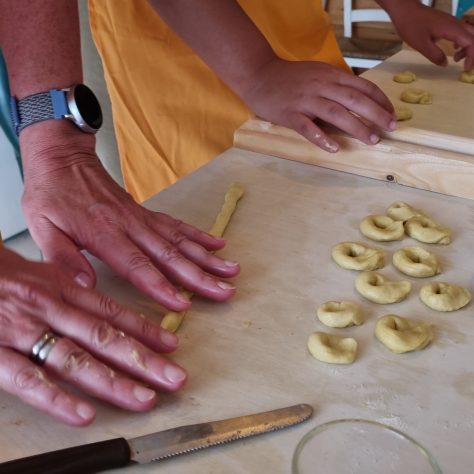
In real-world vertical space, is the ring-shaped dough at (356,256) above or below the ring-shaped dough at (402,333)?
below

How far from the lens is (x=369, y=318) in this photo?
74cm

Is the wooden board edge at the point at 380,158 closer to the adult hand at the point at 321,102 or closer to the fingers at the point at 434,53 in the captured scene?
the adult hand at the point at 321,102

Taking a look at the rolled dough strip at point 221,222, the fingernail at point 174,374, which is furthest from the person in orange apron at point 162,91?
the fingernail at point 174,374

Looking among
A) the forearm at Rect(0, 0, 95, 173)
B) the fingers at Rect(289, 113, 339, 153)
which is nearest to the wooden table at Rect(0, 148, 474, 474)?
the fingers at Rect(289, 113, 339, 153)

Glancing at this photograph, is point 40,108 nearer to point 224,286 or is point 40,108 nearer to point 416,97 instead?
point 224,286

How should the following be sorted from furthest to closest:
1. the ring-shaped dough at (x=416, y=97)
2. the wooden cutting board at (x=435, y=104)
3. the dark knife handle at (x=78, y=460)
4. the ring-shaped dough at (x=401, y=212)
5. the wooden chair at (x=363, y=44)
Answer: the wooden chair at (x=363, y=44), the ring-shaped dough at (x=416, y=97), the wooden cutting board at (x=435, y=104), the ring-shaped dough at (x=401, y=212), the dark knife handle at (x=78, y=460)

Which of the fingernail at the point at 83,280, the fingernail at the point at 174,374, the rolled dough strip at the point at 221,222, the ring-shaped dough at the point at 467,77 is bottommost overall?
the ring-shaped dough at the point at 467,77

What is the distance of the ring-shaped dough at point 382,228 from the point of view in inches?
34.8

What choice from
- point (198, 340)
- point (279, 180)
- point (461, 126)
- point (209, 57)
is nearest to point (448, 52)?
point (461, 126)

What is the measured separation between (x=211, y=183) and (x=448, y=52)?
95 cm

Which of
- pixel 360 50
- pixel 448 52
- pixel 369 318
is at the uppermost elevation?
pixel 369 318

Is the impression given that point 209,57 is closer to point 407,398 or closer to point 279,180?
point 279,180

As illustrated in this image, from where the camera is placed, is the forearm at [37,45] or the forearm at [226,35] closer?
the forearm at [37,45]

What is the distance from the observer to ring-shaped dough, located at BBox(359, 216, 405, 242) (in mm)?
885
